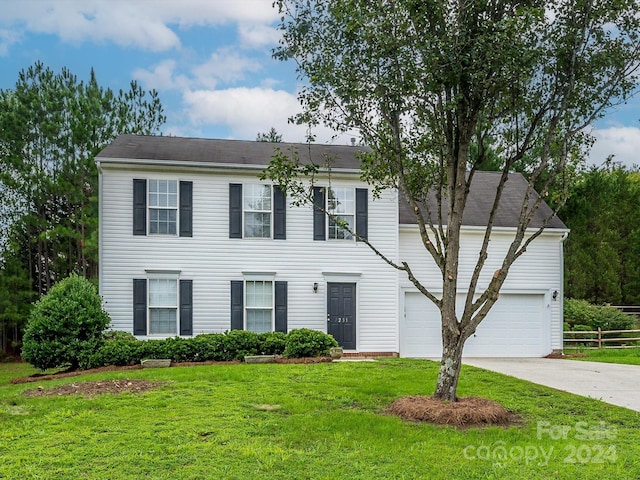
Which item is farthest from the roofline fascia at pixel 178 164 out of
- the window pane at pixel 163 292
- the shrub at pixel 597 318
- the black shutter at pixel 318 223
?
the shrub at pixel 597 318

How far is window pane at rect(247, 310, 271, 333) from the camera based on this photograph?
15.0m

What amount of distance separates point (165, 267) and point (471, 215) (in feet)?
29.2

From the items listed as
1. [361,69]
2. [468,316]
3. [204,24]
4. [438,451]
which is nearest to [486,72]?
[361,69]

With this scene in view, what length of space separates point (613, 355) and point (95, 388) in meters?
15.3

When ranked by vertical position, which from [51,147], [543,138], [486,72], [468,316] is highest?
[51,147]

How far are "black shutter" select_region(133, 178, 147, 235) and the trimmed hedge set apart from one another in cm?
262

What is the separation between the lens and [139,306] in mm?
14453

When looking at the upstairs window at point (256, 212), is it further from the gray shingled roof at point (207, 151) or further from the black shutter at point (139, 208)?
the black shutter at point (139, 208)

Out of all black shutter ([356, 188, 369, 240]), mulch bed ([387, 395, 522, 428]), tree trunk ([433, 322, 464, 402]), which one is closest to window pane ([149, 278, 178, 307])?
black shutter ([356, 188, 369, 240])

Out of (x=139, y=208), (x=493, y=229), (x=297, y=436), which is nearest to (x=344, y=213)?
(x=493, y=229)

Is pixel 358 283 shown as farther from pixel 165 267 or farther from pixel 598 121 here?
pixel 598 121

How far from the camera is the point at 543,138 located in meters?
8.88

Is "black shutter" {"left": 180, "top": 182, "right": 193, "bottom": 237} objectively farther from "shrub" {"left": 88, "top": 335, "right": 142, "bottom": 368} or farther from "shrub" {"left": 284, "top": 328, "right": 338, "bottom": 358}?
"shrub" {"left": 284, "top": 328, "right": 338, "bottom": 358}

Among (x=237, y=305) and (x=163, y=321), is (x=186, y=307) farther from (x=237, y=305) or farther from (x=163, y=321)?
(x=237, y=305)
